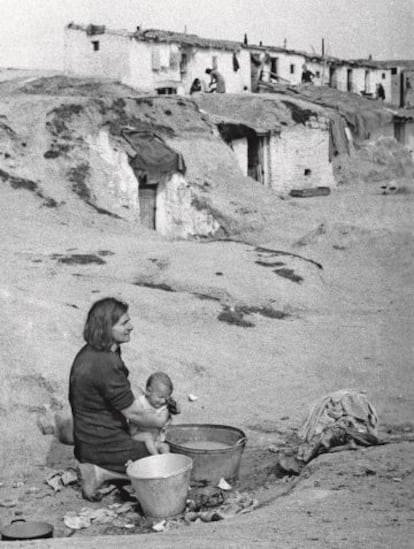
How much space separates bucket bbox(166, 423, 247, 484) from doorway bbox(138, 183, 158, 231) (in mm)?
15990

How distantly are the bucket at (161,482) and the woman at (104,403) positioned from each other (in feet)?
0.61

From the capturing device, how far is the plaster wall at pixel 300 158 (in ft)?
94.1

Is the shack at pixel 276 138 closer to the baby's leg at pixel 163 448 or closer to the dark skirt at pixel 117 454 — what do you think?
→ the baby's leg at pixel 163 448

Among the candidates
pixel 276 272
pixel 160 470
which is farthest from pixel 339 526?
pixel 276 272

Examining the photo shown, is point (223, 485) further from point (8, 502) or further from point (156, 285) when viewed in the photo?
point (156, 285)

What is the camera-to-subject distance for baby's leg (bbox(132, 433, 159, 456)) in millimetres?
6590

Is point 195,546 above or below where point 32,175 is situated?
below

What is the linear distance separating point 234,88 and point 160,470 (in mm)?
32395

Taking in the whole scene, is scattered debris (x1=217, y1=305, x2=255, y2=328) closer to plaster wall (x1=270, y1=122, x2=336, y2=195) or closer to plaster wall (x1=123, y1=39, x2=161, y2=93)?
plaster wall (x1=270, y1=122, x2=336, y2=195)

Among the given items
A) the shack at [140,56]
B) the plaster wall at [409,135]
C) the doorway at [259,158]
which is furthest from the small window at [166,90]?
the plaster wall at [409,135]

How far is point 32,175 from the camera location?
70.5ft

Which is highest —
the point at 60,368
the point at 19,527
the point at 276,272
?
the point at 276,272

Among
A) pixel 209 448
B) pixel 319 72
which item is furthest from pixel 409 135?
pixel 209 448

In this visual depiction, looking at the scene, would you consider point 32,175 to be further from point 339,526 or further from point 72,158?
point 339,526
